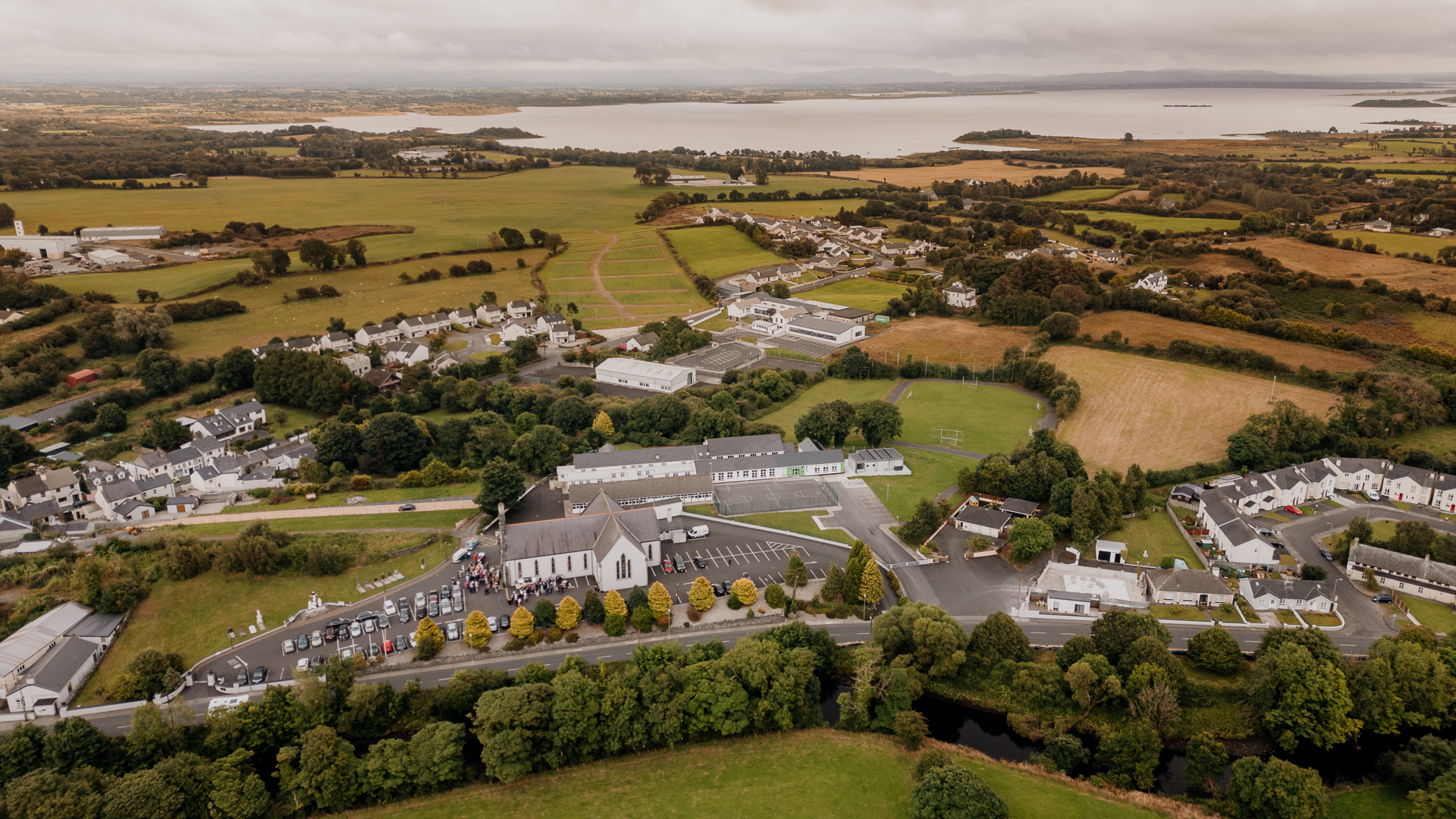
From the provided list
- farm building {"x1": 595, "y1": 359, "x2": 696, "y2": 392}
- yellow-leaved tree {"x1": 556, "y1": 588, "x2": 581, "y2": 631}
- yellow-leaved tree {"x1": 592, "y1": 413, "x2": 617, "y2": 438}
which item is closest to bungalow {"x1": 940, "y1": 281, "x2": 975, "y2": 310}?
farm building {"x1": 595, "y1": 359, "x2": 696, "y2": 392}

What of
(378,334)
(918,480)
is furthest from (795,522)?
(378,334)

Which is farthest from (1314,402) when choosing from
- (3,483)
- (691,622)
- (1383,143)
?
(1383,143)

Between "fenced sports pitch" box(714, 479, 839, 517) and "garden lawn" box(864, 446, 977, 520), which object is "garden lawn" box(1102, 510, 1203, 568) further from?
"fenced sports pitch" box(714, 479, 839, 517)

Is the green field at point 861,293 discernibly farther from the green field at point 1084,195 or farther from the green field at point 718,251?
the green field at point 1084,195

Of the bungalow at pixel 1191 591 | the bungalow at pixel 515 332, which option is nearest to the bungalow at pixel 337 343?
the bungalow at pixel 515 332

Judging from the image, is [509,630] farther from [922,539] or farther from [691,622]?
[922,539]

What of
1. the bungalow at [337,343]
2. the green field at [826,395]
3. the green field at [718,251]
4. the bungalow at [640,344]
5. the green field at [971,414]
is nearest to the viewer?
the green field at [971,414]
